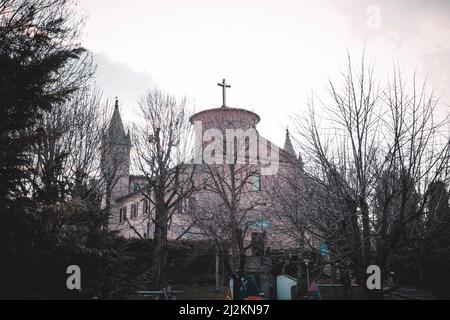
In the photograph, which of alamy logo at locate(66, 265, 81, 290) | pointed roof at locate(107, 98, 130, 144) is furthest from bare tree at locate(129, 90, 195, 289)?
alamy logo at locate(66, 265, 81, 290)

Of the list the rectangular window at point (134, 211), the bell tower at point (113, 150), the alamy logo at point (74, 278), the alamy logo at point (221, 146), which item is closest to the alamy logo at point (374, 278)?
the alamy logo at point (74, 278)

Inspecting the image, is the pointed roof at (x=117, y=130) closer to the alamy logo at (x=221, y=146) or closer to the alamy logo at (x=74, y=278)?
the alamy logo at (x=221, y=146)

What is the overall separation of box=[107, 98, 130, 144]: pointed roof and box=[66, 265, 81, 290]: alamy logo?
Result: 928 cm

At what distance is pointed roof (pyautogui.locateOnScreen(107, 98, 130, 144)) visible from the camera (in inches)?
672

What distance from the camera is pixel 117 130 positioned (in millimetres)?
18453

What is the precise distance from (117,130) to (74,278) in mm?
11057

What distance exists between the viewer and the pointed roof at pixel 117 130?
17.1 metres

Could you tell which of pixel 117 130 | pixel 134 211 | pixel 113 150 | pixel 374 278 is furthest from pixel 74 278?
pixel 134 211

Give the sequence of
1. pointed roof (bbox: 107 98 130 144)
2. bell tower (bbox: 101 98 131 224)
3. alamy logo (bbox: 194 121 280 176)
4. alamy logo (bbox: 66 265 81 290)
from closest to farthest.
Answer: alamy logo (bbox: 66 265 81 290), bell tower (bbox: 101 98 131 224), pointed roof (bbox: 107 98 130 144), alamy logo (bbox: 194 121 280 176)

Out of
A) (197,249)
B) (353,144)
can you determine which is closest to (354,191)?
(353,144)

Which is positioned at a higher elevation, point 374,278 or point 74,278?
point 374,278

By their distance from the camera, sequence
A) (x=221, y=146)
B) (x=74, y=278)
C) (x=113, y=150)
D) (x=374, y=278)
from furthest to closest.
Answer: (x=221, y=146) < (x=113, y=150) < (x=74, y=278) < (x=374, y=278)

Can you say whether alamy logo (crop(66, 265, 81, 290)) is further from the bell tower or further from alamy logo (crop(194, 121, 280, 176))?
alamy logo (crop(194, 121, 280, 176))

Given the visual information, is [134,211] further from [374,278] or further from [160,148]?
[374,278]
